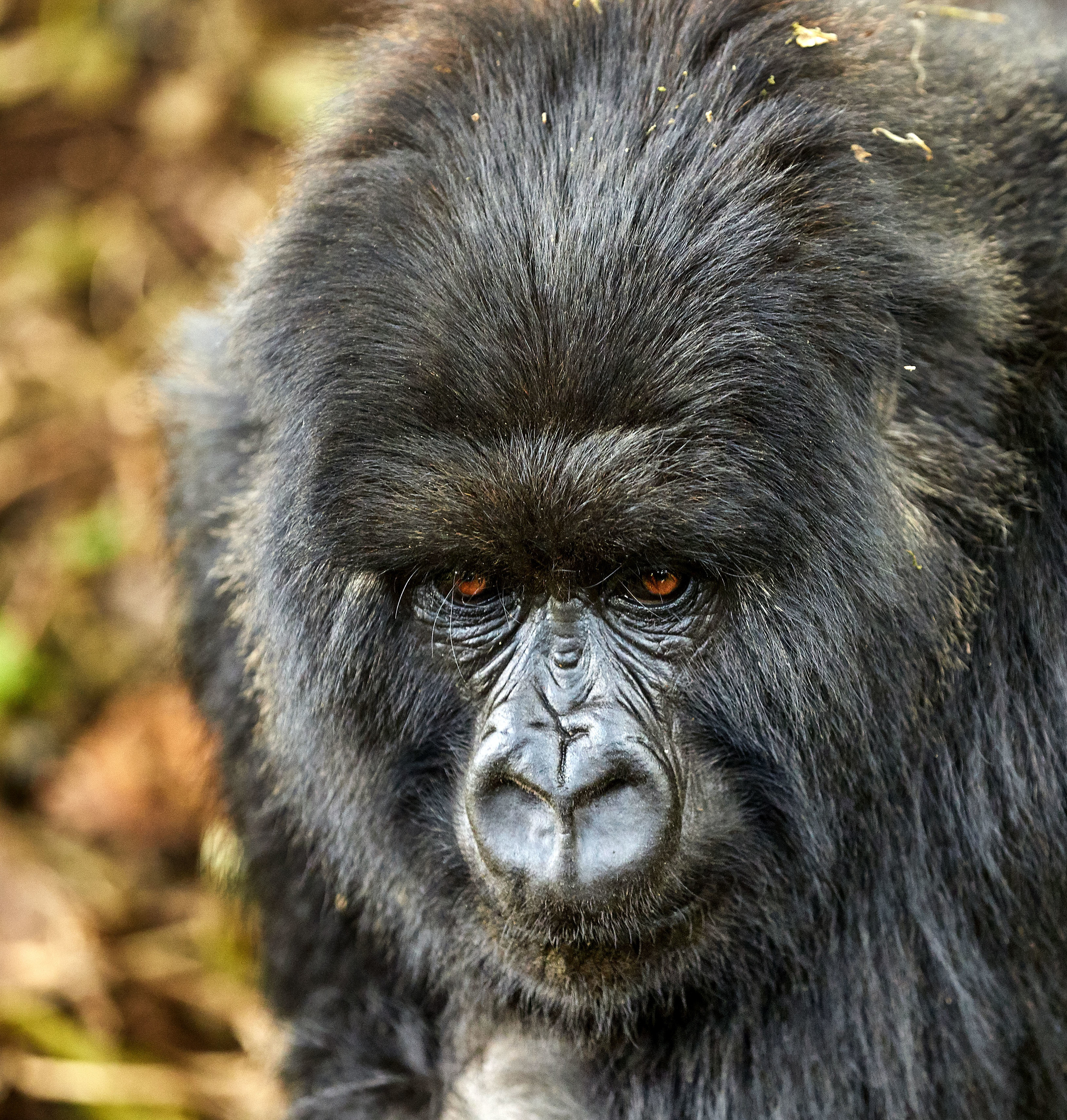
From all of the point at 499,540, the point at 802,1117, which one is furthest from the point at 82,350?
the point at 802,1117

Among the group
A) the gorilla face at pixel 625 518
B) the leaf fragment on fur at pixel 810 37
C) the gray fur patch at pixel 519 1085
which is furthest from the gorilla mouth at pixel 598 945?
→ the leaf fragment on fur at pixel 810 37

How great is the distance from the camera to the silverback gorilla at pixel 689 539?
2.93 m

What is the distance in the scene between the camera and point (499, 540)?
9.91ft

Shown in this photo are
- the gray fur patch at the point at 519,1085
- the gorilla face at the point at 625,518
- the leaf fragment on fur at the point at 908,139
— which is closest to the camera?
the gorilla face at the point at 625,518

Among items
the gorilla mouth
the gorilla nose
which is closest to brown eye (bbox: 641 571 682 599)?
the gorilla nose

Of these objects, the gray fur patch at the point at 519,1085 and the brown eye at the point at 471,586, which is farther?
the gray fur patch at the point at 519,1085

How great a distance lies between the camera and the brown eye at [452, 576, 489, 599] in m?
3.17

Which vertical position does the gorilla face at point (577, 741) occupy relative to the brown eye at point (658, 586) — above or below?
below

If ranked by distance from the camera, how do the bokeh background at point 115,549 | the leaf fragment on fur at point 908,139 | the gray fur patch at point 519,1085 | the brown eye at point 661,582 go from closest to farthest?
the brown eye at point 661,582
the leaf fragment on fur at point 908,139
the gray fur patch at point 519,1085
the bokeh background at point 115,549

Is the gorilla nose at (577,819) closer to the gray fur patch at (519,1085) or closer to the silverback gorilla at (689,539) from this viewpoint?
the silverback gorilla at (689,539)

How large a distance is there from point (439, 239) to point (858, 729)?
138cm

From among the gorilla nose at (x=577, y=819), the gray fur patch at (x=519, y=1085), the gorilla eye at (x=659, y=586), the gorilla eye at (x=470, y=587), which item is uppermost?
the gorilla eye at (x=659, y=586)

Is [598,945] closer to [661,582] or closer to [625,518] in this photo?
[661,582]

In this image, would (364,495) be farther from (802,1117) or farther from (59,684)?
(59,684)
